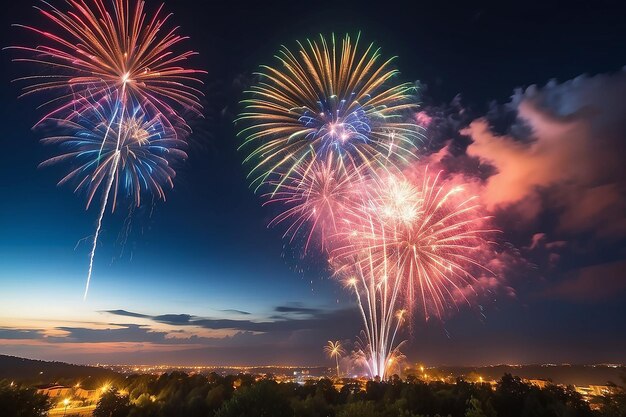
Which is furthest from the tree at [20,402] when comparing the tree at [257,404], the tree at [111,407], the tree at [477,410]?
the tree at [477,410]

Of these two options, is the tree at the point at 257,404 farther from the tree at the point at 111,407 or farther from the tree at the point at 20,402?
the tree at the point at 111,407

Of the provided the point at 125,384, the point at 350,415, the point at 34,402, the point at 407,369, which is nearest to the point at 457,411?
the point at 350,415

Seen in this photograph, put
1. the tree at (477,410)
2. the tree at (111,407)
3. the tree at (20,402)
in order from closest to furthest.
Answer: the tree at (20,402)
the tree at (477,410)
the tree at (111,407)

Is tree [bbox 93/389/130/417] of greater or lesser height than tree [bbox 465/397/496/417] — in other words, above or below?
below

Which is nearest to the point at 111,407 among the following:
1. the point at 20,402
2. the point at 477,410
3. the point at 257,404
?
the point at 20,402

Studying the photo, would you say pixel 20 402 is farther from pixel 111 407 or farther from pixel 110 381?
pixel 110 381

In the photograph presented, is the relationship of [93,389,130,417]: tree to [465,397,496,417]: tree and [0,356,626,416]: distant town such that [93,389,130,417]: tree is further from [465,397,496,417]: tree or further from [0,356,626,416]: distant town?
[465,397,496,417]: tree

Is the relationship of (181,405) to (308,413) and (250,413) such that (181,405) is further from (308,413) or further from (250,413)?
(250,413)

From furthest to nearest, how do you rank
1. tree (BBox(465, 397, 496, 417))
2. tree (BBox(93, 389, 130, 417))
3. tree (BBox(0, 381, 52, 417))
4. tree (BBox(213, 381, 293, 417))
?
tree (BBox(93, 389, 130, 417)), tree (BBox(465, 397, 496, 417)), tree (BBox(213, 381, 293, 417)), tree (BBox(0, 381, 52, 417))

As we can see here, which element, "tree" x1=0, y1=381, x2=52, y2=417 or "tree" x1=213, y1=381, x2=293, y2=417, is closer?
"tree" x1=0, y1=381, x2=52, y2=417

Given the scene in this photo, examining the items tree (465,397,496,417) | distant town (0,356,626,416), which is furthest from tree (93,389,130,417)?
tree (465,397,496,417)

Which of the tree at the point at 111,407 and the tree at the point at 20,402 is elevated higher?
the tree at the point at 20,402

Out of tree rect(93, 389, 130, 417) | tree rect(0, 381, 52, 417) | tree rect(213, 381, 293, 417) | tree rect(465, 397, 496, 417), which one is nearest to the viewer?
tree rect(0, 381, 52, 417)
